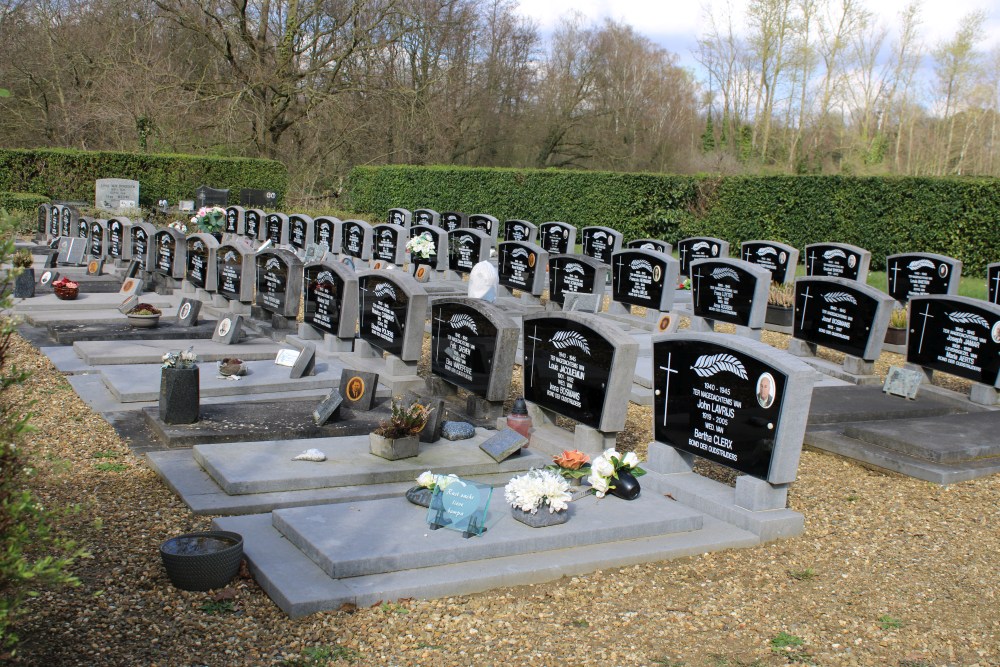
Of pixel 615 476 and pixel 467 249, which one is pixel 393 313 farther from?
pixel 467 249

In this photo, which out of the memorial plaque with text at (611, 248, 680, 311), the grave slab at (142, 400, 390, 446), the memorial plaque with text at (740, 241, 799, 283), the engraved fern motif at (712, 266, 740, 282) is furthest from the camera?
the memorial plaque with text at (740, 241, 799, 283)

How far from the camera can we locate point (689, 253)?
1831 cm

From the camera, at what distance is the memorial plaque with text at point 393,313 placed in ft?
31.5

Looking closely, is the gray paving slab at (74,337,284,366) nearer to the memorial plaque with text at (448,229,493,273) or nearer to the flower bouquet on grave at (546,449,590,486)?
the flower bouquet on grave at (546,449,590,486)

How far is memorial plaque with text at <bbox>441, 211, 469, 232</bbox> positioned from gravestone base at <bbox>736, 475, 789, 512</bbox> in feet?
58.8

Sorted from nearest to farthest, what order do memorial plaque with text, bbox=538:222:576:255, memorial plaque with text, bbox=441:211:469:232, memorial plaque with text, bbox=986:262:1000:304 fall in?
memorial plaque with text, bbox=986:262:1000:304
memorial plaque with text, bbox=538:222:576:255
memorial plaque with text, bbox=441:211:469:232

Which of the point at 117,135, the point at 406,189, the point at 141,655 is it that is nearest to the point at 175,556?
the point at 141,655

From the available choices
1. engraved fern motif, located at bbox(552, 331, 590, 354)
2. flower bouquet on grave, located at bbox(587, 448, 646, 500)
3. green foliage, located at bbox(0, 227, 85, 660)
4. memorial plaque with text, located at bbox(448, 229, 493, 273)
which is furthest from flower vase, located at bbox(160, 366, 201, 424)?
memorial plaque with text, located at bbox(448, 229, 493, 273)

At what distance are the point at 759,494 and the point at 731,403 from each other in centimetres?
63

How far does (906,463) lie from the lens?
298 inches

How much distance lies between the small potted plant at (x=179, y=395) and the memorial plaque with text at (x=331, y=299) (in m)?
3.09

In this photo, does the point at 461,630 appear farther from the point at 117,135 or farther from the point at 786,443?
the point at 117,135

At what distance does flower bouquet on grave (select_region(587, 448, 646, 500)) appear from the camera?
6.34m

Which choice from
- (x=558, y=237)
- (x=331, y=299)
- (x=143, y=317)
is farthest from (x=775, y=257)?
(x=143, y=317)
